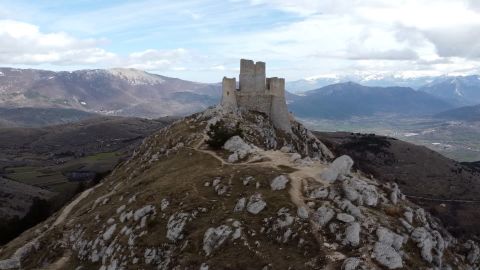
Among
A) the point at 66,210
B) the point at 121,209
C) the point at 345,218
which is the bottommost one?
the point at 66,210

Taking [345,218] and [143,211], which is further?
[143,211]

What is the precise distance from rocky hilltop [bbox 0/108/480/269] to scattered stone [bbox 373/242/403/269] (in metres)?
0.09

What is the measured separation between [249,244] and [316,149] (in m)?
75.0

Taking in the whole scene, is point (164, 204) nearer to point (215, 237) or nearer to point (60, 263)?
point (215, 237)

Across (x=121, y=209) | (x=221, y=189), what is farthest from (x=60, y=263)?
(x=221, y=189)

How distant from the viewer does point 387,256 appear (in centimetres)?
4566

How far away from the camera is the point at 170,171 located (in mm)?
80125

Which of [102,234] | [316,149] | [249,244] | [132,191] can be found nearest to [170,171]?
[132,191]

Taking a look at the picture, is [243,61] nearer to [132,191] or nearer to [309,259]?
[132,191]

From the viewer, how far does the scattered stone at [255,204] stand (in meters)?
53.7

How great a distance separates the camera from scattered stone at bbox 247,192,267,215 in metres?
53.7

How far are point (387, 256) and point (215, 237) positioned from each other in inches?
669

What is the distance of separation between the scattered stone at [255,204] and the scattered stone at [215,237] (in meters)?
3.82

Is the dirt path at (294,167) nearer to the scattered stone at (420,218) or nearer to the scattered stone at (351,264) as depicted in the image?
the scattered stone at (351,264)
